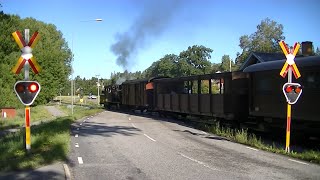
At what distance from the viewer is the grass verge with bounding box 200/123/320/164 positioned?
41.5ft

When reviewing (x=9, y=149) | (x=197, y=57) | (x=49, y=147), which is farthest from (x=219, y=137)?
(x=197, y=57)

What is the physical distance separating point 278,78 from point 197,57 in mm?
99682

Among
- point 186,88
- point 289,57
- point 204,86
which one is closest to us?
point 289,57

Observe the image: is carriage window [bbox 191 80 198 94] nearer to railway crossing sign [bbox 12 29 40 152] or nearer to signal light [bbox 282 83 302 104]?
signal light [bbox 282 83 302 104]

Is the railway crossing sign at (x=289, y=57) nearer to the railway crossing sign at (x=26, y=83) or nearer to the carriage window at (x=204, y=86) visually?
the railway crossing sign at (x=26, y=83)

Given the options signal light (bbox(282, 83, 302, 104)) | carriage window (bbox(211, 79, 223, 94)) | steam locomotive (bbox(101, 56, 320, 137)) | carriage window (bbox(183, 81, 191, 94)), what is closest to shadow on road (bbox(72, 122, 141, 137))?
steam locomotive (bbox(101, 56, 320, 137))

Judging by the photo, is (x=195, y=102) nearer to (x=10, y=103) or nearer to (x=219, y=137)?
(x=219, y=137)

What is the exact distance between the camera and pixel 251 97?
19266 mm

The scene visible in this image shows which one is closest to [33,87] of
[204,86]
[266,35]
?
[204,86]

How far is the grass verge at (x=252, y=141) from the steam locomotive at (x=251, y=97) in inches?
28.7

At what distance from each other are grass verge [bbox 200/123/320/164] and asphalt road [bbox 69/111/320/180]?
43cm

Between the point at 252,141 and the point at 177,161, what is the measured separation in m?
5.16

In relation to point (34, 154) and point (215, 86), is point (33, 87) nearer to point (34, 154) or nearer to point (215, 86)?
point (34, 154)

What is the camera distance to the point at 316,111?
15.0 metres
